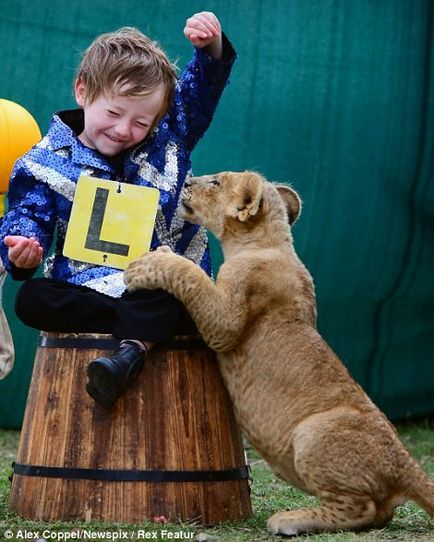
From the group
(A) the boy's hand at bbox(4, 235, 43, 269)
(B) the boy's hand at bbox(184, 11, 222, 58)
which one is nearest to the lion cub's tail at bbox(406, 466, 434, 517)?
(A) the boy's hand at bbox(4, 235, 43, 269)

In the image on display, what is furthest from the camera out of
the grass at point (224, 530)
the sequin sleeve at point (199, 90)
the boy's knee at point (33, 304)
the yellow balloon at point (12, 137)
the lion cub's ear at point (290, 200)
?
the yellow balloon at point (12, 137)

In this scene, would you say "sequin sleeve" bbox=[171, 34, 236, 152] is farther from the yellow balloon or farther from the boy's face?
the yellow balloon

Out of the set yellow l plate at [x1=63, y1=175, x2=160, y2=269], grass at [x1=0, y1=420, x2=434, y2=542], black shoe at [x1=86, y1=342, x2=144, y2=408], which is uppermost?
yellow l plate at [x1=63, y1=175, x2=160, y2=269]

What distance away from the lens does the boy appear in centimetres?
427

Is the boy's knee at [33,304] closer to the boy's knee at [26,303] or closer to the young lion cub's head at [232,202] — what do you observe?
the boy's knee at [26,303]

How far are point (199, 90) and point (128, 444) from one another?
1.53 metres

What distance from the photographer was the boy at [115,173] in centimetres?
427

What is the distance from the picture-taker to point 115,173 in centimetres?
462

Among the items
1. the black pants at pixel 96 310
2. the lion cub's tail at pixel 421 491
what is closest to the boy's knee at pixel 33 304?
the black pants at pixel 96 310

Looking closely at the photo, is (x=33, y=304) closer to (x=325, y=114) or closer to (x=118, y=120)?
(x=118, y=120)

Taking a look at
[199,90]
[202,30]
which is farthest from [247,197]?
[202,30]

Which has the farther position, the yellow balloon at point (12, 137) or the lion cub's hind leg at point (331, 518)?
the yellow balloon at point (12, 137)

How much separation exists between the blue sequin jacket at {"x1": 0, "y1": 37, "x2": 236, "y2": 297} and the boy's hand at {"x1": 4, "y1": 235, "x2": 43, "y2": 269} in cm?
9

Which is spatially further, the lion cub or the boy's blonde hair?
the boy's blonde hair
